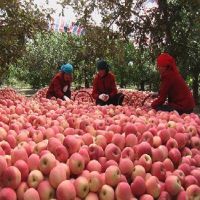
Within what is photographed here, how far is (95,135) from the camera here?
3.75 m

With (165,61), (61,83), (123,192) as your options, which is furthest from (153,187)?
(61,83)

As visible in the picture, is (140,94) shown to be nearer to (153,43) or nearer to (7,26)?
(153,43)

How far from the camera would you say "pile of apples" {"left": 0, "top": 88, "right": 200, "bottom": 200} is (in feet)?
8.95

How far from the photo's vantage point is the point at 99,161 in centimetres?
314

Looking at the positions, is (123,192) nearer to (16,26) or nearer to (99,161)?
(99,161)

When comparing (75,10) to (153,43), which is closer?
(153,43)

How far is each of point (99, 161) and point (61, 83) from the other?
7.24m

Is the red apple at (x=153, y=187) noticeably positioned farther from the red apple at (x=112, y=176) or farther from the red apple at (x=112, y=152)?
the red apple at (x=112, y=152)

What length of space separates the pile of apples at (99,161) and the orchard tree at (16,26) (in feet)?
30.4

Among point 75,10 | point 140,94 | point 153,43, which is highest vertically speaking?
point 75,10

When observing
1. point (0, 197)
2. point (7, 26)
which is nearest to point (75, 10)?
point (7, 26)

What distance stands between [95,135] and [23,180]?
3.42 feet

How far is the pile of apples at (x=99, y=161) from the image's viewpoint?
2.73 metres

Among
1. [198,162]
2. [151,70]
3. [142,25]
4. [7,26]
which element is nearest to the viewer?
[198,162]
